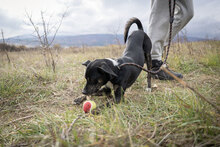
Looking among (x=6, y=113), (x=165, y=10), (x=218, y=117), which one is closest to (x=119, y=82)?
(x=218, y=117)

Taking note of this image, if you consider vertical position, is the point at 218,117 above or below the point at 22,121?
above

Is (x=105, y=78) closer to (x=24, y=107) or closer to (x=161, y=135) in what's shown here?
(x=161, y=135)

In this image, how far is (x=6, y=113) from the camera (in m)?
2.39

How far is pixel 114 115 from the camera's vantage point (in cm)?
187

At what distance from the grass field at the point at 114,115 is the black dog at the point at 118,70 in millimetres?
286

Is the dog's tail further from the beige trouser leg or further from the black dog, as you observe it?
the beige trouser leg

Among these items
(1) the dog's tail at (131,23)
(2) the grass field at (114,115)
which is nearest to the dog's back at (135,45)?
(1) the dog's tail at (131,23)

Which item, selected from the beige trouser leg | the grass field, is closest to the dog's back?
the beige trouser leg

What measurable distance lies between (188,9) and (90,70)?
3.16 m

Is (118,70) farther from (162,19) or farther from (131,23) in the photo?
(162,19)

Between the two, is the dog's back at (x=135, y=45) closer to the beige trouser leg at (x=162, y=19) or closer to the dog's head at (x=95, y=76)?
the beige trouser leg at (x=162, y=19)

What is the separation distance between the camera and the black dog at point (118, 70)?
92.0 inches

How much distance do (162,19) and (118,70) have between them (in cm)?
233

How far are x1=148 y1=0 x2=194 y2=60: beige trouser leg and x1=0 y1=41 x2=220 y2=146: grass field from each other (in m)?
1.15
